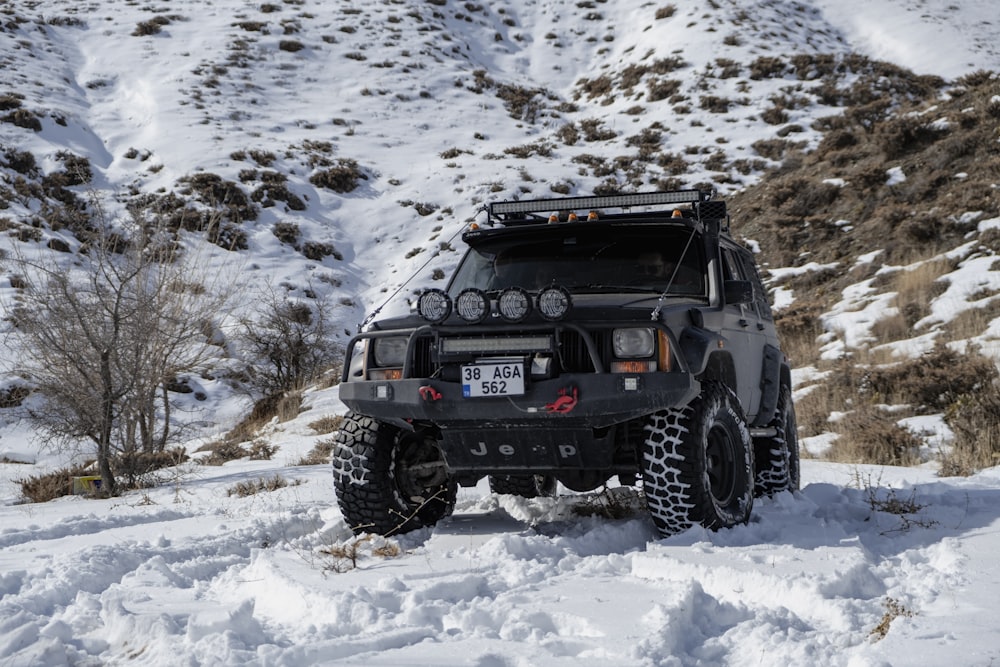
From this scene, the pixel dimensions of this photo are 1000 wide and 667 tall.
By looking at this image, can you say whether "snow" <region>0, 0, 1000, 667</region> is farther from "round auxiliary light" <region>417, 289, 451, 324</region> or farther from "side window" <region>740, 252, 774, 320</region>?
"side window" <region>740, 252, 774, 320</region>

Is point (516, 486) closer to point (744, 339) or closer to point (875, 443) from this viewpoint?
point (744, 339)

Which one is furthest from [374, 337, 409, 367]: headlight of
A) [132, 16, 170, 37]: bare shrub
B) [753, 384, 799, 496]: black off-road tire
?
[132, 16, 170, 37]: bare shrub

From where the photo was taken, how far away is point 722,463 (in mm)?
5289

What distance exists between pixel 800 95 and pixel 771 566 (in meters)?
34.2

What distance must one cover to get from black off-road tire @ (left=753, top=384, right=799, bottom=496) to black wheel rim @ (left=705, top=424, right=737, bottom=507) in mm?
1461

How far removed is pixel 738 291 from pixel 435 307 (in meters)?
1.89

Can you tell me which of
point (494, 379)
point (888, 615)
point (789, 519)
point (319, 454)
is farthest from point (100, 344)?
point (888, 615)

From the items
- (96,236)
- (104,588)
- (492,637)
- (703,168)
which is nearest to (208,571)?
(104,588)

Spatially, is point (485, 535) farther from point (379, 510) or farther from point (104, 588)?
point (104, 588)

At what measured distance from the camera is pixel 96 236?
11.8 meters

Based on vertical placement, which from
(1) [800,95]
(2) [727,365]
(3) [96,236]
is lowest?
(2) [727,365]

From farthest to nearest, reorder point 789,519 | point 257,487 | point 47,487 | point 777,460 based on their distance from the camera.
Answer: point 47,487 → point 257,487 → point 777,460 → point 789,519

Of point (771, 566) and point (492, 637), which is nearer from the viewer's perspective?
point (492, 637)

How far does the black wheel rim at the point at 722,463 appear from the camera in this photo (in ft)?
17.1
